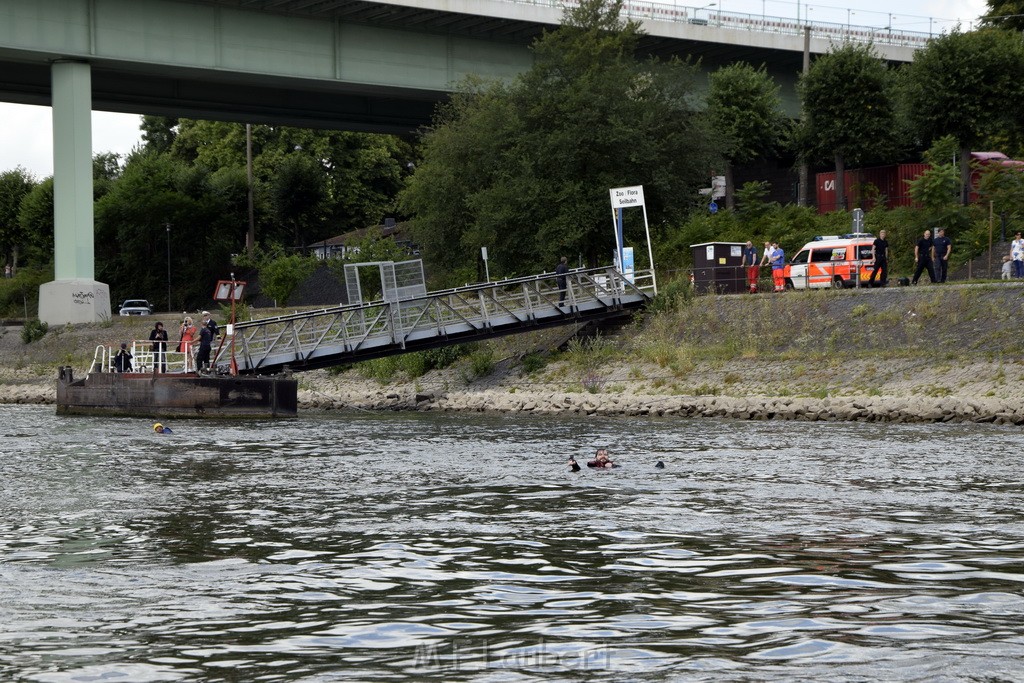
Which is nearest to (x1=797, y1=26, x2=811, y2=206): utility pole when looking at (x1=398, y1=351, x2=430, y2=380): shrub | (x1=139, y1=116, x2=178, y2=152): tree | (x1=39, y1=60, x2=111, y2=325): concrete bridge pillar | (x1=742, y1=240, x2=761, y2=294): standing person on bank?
(x1=742, y1=240, x2=761, y2=294): standing person on bank

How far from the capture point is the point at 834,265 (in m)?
47.2

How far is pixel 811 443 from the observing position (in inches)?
1097

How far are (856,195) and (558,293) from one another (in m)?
22.4

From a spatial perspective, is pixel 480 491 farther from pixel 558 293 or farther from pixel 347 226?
pixel 347 226

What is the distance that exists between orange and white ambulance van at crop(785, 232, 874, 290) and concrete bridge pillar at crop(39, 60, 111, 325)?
25021 mm

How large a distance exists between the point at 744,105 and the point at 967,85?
10554 millimetres

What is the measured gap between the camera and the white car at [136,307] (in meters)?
70.0

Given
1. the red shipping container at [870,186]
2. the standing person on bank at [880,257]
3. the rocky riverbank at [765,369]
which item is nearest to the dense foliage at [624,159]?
the red shipping container at [870,186]

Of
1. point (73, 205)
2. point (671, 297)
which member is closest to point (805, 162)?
point (671, 297)

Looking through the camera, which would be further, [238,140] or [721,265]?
[238,140]

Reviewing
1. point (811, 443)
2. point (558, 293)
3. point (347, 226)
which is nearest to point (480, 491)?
point (811, 443)

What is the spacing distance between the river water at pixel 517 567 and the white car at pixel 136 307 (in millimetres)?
45046

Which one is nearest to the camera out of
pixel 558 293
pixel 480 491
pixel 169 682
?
pixel 169 682

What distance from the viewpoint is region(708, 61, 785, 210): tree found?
2557 inches
